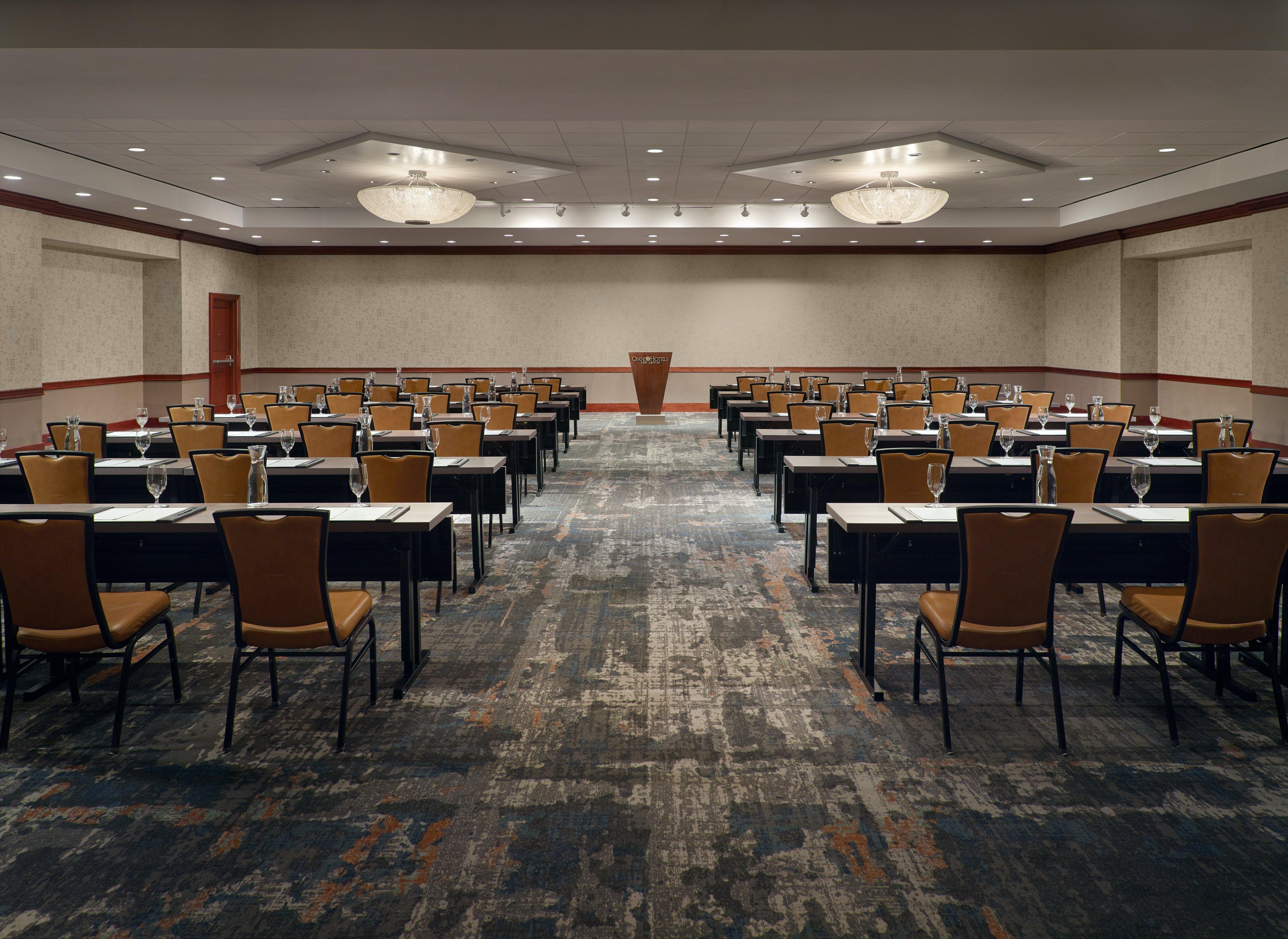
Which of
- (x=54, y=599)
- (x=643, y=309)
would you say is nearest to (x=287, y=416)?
(x=54, y=599)

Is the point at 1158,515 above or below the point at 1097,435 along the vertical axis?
below

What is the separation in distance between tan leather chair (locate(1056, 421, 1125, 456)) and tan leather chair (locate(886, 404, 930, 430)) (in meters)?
1.54

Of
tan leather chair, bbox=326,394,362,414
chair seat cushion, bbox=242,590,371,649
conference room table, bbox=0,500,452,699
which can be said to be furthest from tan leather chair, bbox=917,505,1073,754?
tan leather chair, bbox=326,394,362,414

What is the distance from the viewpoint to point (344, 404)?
9602mm

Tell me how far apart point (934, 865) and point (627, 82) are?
17.7ft

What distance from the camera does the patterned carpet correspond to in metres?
2.43

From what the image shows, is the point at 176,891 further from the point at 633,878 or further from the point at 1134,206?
the point at 1134,206

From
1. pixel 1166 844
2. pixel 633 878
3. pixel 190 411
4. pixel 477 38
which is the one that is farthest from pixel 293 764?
pixel 190 411

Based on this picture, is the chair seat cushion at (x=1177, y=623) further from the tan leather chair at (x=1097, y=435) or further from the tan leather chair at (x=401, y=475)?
the tan leather chair at (x=401, y=475)

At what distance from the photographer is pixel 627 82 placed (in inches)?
250

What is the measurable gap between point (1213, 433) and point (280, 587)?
677 centimetres

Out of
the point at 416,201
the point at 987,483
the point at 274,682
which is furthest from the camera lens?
the point at 416,201

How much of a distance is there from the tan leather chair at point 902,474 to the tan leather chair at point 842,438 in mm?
1311

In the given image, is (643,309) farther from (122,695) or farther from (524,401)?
(122,695)
